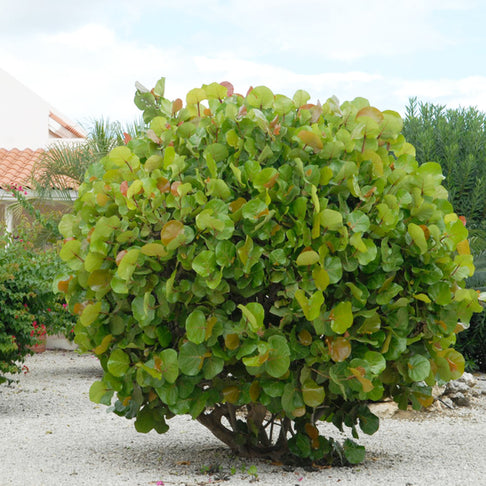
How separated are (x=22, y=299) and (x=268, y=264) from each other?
4.45 m

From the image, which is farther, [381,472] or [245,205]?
[381,472]

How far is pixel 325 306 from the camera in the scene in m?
3.76

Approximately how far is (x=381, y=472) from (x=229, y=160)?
2.26 m

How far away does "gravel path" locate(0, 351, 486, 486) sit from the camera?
4066mm

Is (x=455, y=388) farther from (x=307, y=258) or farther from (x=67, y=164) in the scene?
(x=67, y=164)

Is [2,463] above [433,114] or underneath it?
underneath

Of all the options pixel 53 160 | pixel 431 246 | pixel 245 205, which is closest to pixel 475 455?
pixel 431 246

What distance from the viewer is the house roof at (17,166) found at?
1334cm

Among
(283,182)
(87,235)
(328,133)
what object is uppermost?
(328,133)

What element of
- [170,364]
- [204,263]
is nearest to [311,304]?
[204,263]

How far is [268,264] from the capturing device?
377 centimetres

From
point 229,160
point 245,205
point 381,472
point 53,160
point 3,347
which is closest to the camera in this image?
point 245,205

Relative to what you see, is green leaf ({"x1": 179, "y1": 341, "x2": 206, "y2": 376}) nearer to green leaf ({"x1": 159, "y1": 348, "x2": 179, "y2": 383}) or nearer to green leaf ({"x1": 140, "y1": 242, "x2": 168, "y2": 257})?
green leaf ({"x1": 159, "y1": 348, "x2": 179, "y2": 383})

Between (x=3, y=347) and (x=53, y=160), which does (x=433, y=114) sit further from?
(x=3, y=347)
